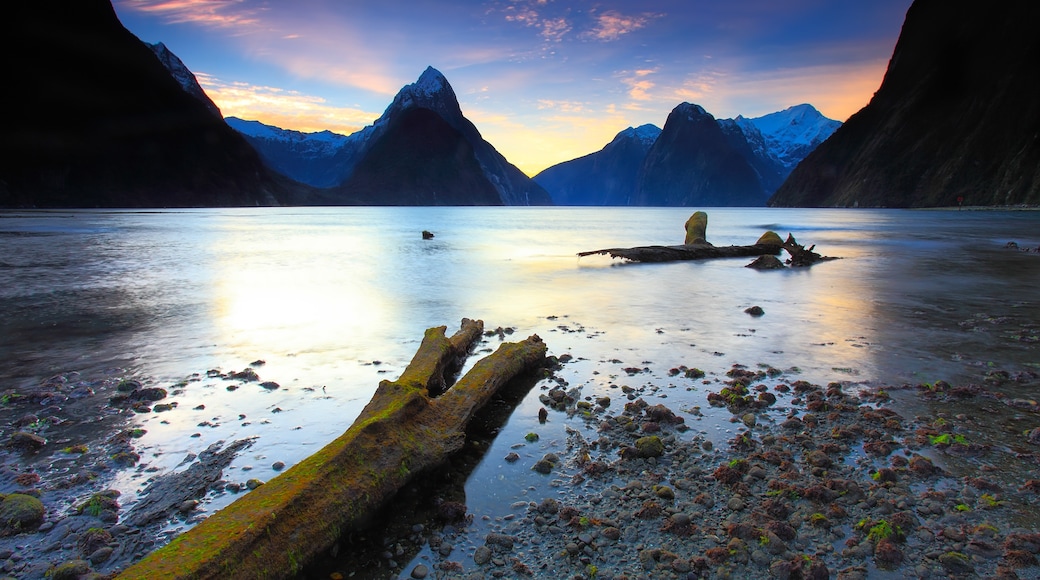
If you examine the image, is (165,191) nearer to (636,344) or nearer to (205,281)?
(205,281)

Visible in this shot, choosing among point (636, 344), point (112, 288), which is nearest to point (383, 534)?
point (636, 344)

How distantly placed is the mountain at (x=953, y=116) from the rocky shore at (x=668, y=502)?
142m

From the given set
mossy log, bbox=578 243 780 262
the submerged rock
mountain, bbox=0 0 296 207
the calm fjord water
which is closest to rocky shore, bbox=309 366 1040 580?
the calm fjord water

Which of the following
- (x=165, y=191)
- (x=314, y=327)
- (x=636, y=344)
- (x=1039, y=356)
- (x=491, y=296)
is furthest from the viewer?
(x=165, y=191)

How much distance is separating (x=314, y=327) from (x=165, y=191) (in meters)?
197

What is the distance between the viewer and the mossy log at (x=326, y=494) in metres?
3.62

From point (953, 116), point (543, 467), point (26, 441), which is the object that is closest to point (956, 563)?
point (543, 467)

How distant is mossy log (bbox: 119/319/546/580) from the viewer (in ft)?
11.9

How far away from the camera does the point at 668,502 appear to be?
5.39 metres

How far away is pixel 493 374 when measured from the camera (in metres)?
8.21

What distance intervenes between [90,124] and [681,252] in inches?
7864

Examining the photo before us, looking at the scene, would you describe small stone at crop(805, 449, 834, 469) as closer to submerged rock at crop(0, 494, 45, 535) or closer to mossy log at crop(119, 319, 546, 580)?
mossy log at crop(119, 319, 546, 580)

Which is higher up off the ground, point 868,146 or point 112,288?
point 868,146

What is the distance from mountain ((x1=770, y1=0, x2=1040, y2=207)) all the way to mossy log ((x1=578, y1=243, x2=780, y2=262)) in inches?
4561
